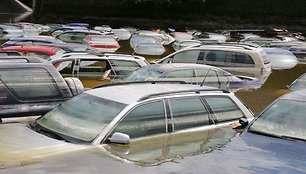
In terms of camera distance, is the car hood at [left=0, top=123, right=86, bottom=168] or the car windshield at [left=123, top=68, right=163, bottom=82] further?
the car windshield at [left=123, top=68, right=163, bottom=82]

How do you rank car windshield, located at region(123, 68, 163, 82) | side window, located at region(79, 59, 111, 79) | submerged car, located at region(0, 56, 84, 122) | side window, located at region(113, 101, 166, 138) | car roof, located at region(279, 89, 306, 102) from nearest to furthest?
1. side window, located at region(113, 101, 166, 138)
2. car roof, located at region(279, 89, 306, 102)
3. submerged car, located at region(0, 56, 84, 122)
4. car windshield, located at region(123, 68, 163, 82)
5. side window, located at region(79, 59, 111, 79)

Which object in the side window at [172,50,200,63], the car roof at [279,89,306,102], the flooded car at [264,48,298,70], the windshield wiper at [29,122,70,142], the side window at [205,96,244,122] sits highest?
the car roof at [279,89,306,102]

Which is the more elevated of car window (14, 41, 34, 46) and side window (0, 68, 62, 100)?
side window (0, 68, 62, 100)

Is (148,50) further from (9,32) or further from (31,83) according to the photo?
A: (31,83)

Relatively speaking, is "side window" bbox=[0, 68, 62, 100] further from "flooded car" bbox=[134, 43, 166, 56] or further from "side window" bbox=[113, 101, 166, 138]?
"flooded car" bbox=[134, 43, 166, 56]

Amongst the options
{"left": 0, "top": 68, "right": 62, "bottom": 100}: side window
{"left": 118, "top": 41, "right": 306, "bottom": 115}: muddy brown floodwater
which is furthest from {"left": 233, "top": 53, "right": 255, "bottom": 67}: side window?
{"left": 0, "top": 68, "right": 62, "bottom": 100}: side window

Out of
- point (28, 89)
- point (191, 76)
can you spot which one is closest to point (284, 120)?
point (28, 89)

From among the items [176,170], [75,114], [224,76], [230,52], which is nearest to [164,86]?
Result: [75,114]

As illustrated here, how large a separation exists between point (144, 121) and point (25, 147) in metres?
1.44

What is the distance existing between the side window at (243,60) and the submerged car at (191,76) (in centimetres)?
123

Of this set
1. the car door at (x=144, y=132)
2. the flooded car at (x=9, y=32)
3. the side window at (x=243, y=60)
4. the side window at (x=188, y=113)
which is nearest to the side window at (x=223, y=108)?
the side window at (x=188, y=113)

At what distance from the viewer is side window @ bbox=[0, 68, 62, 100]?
7.79 m

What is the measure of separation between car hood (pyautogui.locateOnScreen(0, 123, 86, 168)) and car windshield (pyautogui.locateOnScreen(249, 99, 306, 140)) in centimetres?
235

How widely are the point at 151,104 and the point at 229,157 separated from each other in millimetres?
1133
